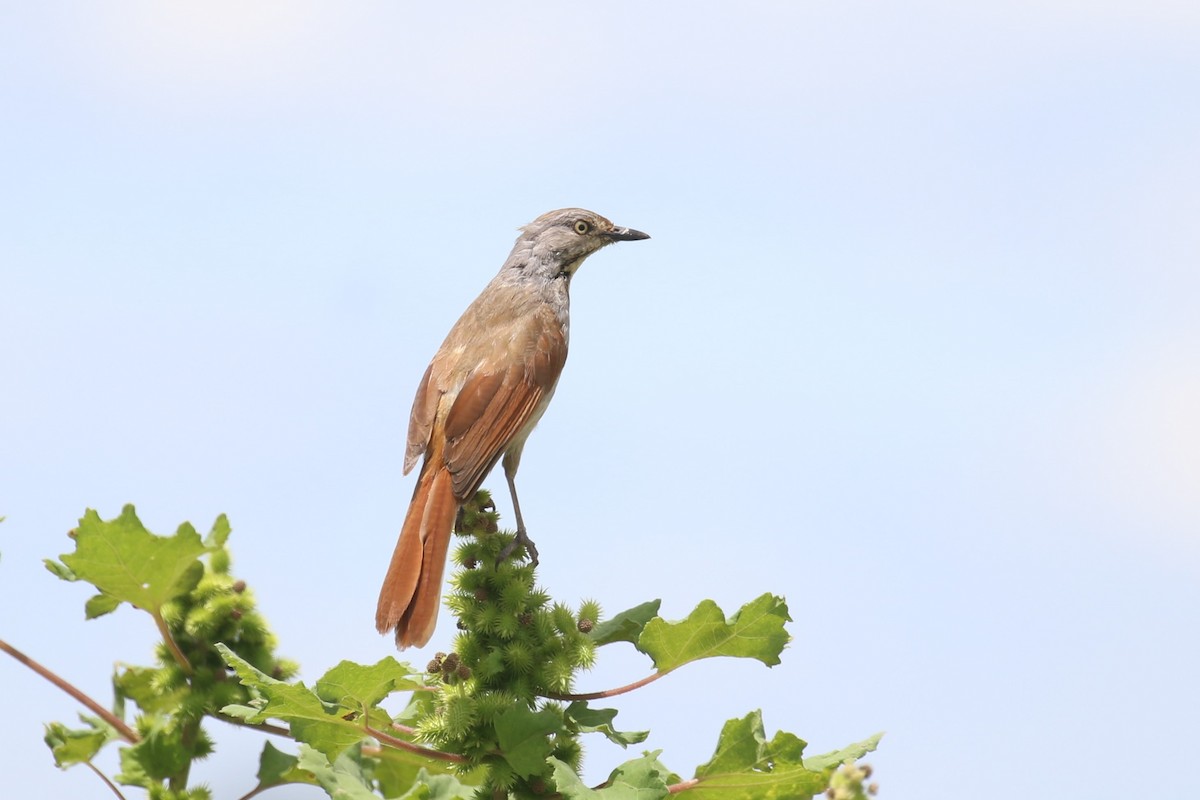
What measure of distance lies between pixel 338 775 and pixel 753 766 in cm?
103

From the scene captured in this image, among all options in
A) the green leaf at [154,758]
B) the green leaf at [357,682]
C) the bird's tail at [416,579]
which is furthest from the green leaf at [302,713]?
the bird's tail at [416,579]

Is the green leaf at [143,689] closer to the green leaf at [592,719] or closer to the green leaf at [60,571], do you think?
the green leaf at [60,571]

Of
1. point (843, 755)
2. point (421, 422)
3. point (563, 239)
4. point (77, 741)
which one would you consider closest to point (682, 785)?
point (843, 755)

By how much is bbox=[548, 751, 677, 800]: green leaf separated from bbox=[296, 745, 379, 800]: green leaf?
1.41 ft

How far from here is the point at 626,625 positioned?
3426 mm

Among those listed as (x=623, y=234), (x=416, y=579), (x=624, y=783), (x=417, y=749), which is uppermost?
(x=623, y=234)

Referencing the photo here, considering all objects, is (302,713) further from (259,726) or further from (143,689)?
(143,689)

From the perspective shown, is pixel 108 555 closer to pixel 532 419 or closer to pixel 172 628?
pixel 172 628

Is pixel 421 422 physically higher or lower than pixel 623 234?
lower

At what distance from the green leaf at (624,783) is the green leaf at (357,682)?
45 cm

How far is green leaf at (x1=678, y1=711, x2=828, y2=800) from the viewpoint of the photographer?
3.07 metres

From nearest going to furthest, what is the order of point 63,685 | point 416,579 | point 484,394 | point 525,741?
point 525,741
point 63,685
point 416,579
point 484,394

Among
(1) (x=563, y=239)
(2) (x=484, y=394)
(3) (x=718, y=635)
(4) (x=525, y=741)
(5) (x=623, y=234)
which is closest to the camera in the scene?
(4) (x=525, y=741)

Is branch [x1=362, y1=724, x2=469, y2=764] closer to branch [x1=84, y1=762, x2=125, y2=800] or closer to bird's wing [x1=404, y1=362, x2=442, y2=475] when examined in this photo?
branch [x1=84, y1=762, x2=125, y2=800]
